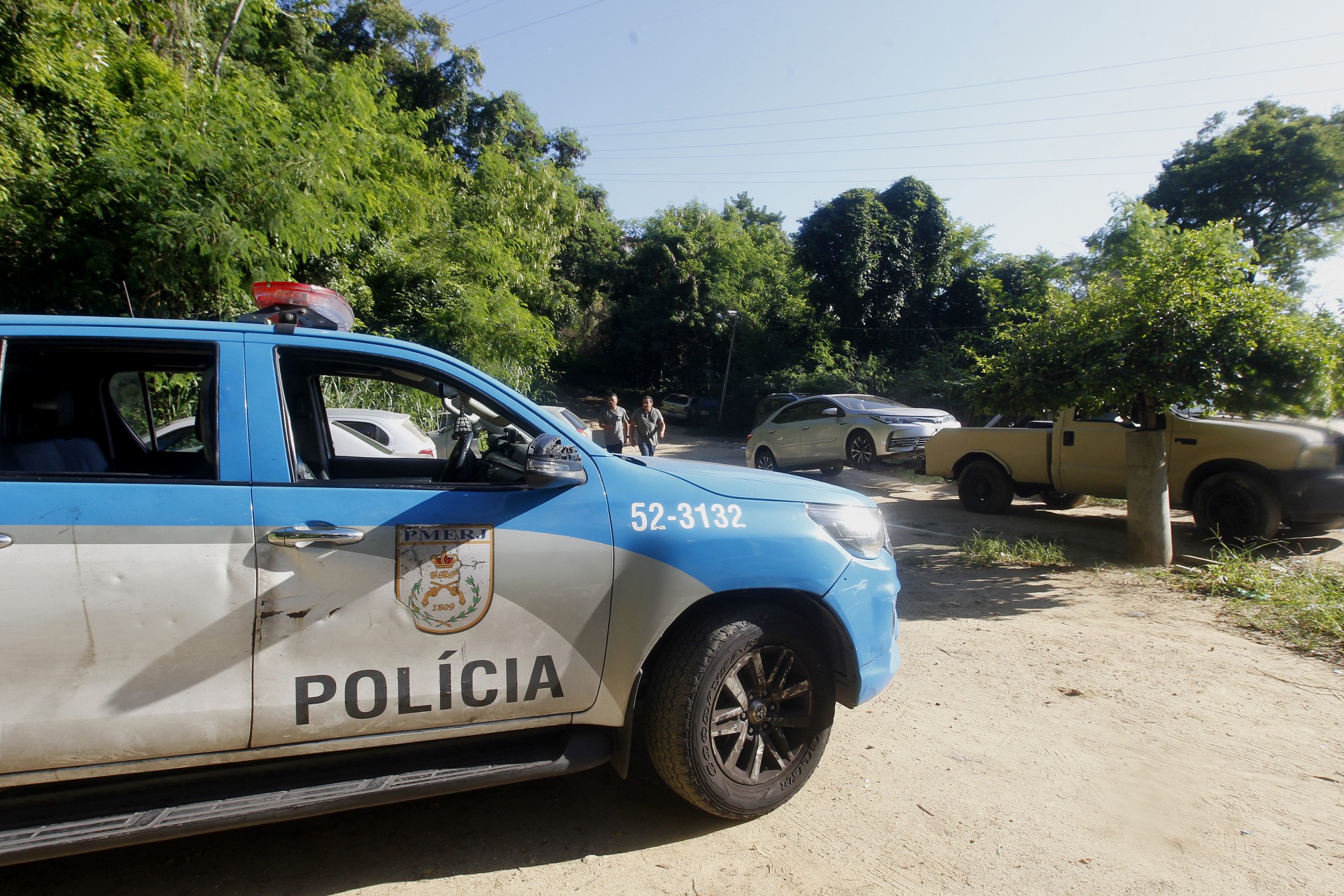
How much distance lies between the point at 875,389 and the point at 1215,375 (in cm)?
1904

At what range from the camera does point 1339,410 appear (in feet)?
24.7

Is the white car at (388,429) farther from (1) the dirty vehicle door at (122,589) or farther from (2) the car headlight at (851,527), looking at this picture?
(2) the car headlight at (851,527)

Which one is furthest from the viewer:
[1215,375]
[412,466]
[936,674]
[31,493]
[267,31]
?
[267,31]

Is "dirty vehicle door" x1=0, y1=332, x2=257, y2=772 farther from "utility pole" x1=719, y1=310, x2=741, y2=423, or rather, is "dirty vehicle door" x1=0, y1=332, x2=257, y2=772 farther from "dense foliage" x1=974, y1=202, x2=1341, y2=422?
"utility pole" x1=719, y1=310, x2=741, y2=423

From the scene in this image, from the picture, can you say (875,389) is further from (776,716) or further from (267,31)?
(776,716)

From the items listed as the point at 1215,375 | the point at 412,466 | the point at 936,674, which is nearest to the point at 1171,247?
the point at 1215,375

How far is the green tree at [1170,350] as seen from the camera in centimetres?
655

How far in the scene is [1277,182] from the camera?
23844mm

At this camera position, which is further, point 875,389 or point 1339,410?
point 875,389

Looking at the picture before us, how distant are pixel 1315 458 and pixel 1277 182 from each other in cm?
2225

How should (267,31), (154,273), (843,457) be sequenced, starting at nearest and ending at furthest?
(154,273) → (843,457) → (267,31)

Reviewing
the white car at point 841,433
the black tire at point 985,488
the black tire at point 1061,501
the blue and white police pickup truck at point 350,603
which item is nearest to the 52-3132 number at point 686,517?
the blue and white police pickup truck at point 350,603

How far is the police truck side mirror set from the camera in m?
2.69

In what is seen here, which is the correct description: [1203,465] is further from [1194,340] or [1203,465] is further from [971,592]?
[971,592]
